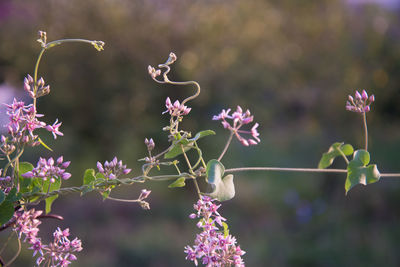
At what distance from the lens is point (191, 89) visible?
17.8 ft

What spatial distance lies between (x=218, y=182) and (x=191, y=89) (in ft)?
15.4

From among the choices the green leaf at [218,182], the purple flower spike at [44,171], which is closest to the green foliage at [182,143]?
the green leaf at [218,182]

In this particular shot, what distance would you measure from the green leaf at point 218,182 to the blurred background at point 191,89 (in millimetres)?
4077

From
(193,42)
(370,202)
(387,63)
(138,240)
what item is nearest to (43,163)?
(138,240)

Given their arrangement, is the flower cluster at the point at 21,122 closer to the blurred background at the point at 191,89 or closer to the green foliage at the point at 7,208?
the green foliage at the point at 7,208

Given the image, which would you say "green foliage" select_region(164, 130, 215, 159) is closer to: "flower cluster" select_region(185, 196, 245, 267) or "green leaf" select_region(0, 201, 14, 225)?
"flower cluster" select_region(185, 196, 245, 267)

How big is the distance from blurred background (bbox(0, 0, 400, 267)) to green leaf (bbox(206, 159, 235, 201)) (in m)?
4.08

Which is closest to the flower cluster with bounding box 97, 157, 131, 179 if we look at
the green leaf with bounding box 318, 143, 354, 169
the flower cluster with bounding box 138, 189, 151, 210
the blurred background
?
the flower cluster with bounding box 138, 189, 151, 210

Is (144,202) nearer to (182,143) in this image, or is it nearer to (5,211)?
(182,143)

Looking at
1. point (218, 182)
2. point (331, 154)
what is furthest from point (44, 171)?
point (331, 154)

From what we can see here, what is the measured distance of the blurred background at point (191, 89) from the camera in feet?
17.6

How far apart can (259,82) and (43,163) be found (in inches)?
203

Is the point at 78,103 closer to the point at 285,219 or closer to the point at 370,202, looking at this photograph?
the point at 285,219

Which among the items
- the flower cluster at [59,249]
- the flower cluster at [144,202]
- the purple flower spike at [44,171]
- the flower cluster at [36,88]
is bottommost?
the flower cluster at [59,249]
